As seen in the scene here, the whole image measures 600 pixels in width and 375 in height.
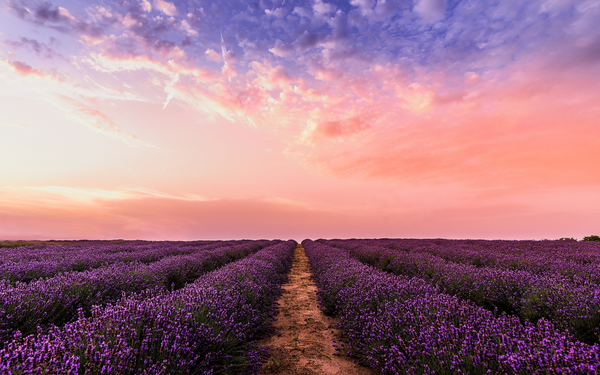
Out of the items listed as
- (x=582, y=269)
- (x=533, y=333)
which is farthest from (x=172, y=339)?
(x=582, y=269)

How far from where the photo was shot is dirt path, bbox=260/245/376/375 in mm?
3713

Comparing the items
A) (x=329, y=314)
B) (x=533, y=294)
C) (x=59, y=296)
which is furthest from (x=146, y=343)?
(x=533, y=294)

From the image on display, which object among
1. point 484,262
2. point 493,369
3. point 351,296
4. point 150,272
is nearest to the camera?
point 493,369

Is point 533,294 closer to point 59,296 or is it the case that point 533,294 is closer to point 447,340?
point 447,340

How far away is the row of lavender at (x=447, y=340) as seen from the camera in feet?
6.63

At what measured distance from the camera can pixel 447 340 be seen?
8.70ft

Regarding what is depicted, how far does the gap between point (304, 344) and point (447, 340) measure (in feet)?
8.62

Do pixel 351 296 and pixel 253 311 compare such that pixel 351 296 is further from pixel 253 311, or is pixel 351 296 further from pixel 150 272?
pixel 150 272

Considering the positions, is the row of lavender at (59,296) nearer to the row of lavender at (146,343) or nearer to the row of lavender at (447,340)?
the row of lavender at (146,343)

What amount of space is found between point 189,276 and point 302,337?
17.4 feet

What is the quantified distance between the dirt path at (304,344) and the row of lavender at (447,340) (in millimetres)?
288

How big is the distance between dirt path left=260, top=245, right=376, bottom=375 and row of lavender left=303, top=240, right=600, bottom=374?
0.29 meters

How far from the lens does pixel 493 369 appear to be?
2.26 m

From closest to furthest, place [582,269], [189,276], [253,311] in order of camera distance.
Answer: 1. [253,311]
2. [582,269]
3. [189,276]
